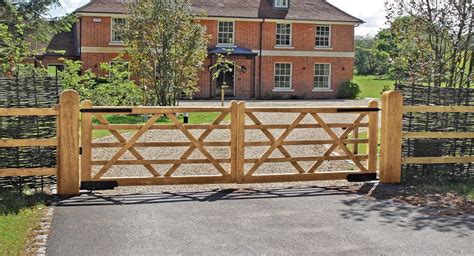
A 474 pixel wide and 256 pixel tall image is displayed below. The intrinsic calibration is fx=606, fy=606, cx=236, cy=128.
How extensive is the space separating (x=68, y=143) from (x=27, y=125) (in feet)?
2.13

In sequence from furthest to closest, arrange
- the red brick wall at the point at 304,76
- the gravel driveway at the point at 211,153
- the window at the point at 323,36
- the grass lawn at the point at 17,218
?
the window at the point at 323,36
the red brick wall at the point at 304,76
the gravel driveway at the point at 211,153
the grass lawn at the point at 17,218

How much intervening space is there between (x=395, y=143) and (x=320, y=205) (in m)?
2.11

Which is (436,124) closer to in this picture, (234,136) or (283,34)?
(234,136)

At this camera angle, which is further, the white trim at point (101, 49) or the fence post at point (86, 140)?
the white trim at point (101, 49)

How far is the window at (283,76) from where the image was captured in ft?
124

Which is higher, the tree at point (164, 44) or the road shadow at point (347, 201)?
the tree at point (164, 44)

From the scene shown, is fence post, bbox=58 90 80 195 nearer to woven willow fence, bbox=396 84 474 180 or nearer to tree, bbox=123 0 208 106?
woven willow fence, bbox=396 84 474 180

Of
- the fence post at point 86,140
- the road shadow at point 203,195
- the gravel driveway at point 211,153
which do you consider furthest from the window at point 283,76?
the fence post at point 86,140

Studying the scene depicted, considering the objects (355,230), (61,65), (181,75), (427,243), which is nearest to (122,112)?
(355,230)

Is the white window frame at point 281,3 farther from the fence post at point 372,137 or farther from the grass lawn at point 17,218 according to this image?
the grass lawn at point 17,218

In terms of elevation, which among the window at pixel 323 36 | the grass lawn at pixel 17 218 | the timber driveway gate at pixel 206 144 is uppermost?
the window at pixel 323 36

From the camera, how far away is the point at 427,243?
670cm


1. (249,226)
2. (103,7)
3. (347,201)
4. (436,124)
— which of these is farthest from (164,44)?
(249,226)

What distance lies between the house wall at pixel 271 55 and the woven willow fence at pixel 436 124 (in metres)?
26.0
